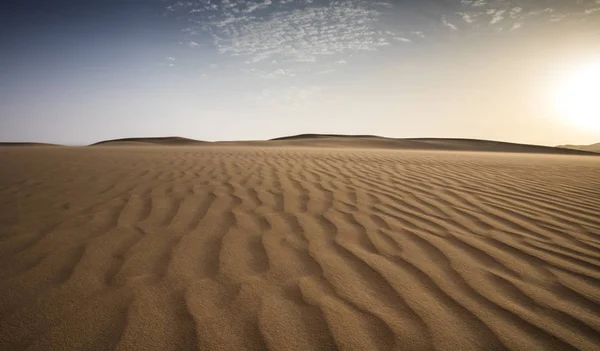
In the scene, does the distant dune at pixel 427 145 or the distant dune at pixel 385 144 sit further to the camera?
the distant dune at pixel 427 145

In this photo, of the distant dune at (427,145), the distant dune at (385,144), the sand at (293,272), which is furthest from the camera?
the distant dune at (427,145)

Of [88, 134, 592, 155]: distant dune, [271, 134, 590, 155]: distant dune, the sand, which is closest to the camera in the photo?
the sand

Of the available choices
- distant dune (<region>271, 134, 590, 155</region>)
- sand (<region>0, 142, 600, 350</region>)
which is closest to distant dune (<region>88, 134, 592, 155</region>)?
distant dune (<region>271, 134, 590, 155</region>)

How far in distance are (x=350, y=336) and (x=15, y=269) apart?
200cm

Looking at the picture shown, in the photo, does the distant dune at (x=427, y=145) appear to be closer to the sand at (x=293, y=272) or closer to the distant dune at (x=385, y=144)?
the distant dune at (x=385, y=144)

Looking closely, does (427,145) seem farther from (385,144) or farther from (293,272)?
(293,272)

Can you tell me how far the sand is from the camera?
1.34 meters

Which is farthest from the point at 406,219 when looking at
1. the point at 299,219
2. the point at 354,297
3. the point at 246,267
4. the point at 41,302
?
the point at 41,302

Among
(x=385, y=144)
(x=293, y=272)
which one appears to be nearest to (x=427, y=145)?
(x=385, y=144)

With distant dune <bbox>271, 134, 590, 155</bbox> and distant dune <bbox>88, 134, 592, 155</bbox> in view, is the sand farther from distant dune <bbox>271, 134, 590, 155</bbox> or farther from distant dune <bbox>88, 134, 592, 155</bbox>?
distant dune <bbox>271, 134, 590, 155</bbox>

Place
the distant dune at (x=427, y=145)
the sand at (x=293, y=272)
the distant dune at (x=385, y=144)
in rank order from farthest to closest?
1. the distant dune at (x=427, y=145)
2. the distant dune at (x=385, y=144)
3. the sand at (x=293, y=272)

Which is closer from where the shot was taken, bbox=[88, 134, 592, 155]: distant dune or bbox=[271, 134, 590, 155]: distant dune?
bbox=[88, 134, 592, 155]: distant dune

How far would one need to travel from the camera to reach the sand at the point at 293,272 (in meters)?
1.34

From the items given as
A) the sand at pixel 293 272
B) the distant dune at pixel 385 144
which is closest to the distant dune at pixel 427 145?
the distant dune at pixel 385 144
